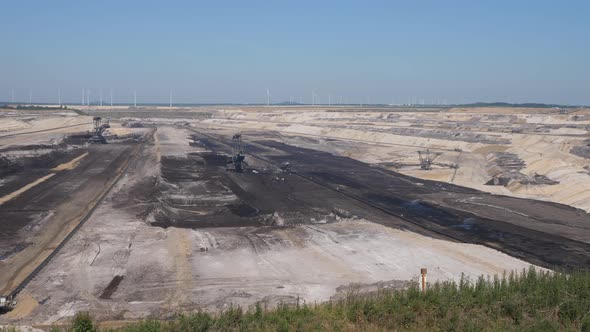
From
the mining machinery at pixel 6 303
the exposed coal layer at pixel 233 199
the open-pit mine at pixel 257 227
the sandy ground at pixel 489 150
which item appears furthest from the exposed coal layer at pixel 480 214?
the mining machinery at pixel 6 303

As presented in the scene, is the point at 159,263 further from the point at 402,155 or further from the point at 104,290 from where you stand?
the point at 402,155

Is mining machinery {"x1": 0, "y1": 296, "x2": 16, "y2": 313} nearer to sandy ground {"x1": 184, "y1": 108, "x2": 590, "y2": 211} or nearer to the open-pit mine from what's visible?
the open-pit mine

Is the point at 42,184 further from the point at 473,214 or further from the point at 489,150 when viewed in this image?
the point at 489,150

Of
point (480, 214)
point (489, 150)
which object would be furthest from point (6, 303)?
point (489, 150)

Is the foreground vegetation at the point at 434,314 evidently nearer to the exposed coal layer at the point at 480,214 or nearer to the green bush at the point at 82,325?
the green bush at the point at 82,325

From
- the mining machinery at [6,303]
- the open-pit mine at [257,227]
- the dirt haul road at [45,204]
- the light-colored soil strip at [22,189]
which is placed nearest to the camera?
the mining machinery at [6,303]

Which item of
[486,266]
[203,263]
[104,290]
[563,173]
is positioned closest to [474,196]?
[563,173]

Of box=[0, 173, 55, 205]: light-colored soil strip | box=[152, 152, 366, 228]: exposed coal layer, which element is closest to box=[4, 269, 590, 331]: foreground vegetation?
box=[152, 152, 366, 228]: exposed coal layer
